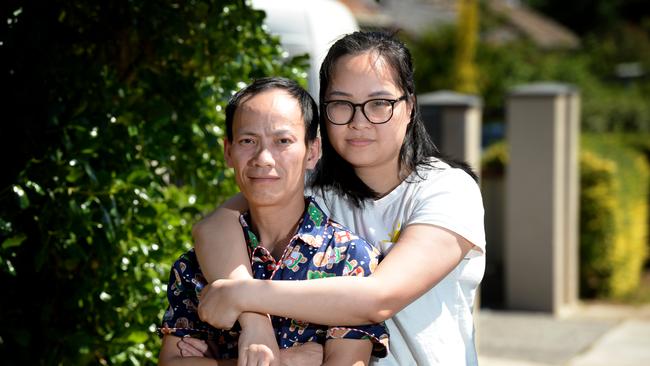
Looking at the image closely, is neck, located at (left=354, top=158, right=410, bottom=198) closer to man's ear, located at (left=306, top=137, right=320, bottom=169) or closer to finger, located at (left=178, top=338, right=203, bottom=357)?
man's ear, located at (left=306, top=137, right=320, bottom=169)

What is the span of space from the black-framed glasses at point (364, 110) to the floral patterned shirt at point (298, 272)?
8.0 inches

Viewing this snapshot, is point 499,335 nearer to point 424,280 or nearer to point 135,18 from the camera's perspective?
point 135,18

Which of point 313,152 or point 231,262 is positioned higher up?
point 313,152

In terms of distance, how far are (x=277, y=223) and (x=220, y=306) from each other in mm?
275

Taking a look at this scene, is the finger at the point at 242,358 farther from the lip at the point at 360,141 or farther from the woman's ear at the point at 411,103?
the woman's ear at the point at 411,103

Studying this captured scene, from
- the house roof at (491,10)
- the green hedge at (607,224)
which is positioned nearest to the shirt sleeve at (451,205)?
the green hedge at (607,224)

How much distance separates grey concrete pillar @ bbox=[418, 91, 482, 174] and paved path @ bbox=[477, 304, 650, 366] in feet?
4.46

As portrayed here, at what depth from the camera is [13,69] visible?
3.11 meters

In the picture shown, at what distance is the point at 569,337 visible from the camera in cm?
792

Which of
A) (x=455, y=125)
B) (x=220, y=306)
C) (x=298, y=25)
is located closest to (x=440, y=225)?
(x=220, y=306)

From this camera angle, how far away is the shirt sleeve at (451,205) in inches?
86.4

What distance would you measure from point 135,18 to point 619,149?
7.74 meters

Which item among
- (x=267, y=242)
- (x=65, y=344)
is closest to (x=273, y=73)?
(x=65, y=344)

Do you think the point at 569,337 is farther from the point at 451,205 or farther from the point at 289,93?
the point at 289,93
